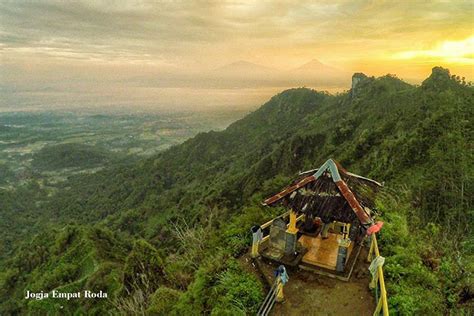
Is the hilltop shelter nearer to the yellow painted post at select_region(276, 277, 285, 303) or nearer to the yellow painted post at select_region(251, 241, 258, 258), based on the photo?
the yellow painted post at select_region(251, 241, 258, 258)

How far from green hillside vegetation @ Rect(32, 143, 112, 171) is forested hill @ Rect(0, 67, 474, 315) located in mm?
69868

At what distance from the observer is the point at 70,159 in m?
186

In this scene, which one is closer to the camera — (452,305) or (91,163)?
(452,305)

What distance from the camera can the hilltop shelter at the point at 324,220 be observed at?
453 inches

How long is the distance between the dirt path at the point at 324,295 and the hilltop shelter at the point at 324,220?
35 cm

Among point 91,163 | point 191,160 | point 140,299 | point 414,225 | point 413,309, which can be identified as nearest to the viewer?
point 413,309

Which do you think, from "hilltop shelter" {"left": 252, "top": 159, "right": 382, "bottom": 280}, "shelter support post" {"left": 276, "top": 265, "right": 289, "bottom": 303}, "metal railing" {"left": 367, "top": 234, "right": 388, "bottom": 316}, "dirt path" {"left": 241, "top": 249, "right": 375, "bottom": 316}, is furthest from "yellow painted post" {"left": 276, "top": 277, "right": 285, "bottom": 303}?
"metal railing" {"left": 367, "top": 234, "right": 388, "bottom": 316}

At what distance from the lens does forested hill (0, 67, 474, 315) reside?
1164 cm

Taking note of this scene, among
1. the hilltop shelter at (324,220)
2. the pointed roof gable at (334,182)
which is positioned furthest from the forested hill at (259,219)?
the pointed roof gable at (334,182)

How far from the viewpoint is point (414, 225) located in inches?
683

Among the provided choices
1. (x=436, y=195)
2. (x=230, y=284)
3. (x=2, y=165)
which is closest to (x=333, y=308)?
(x=230, y=284)

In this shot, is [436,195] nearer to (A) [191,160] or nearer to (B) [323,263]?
(B) [323,263]

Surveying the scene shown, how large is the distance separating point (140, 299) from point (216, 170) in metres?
89.4

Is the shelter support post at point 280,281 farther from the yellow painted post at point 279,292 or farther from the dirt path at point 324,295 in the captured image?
the dirt path at point 324,295
